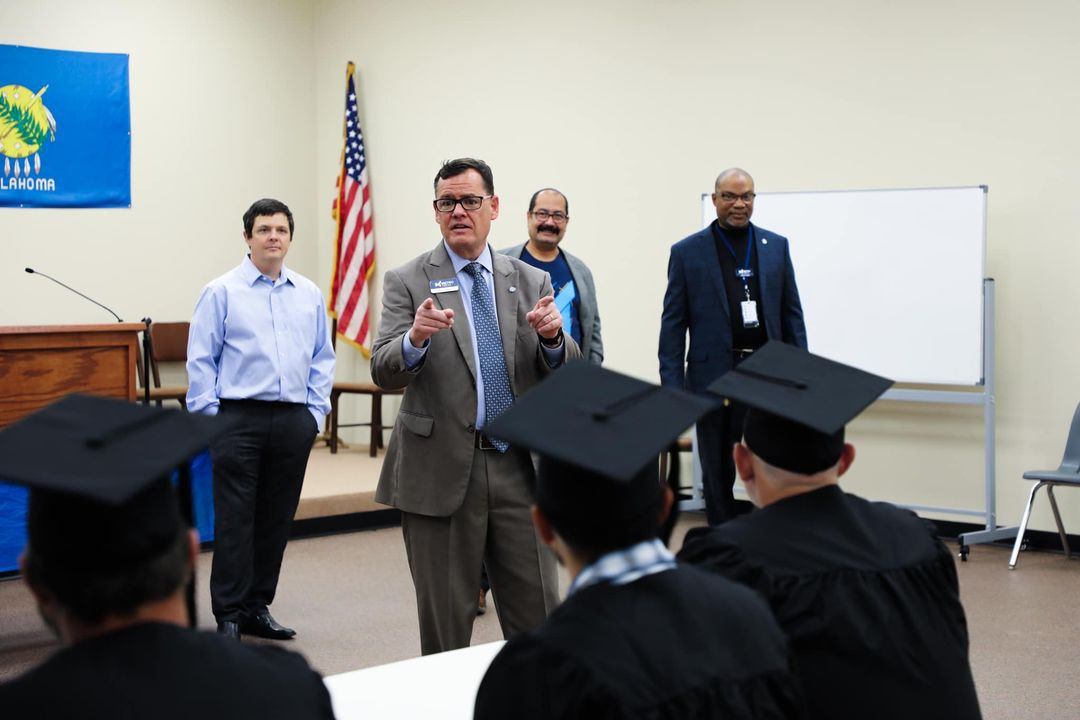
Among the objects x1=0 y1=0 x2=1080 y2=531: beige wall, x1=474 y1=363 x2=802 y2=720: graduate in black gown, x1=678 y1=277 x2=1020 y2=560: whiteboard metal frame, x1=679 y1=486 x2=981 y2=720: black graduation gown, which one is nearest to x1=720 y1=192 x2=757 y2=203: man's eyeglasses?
x1=678 y1=277 x2=1020 y2=560: whiteboard metal frame

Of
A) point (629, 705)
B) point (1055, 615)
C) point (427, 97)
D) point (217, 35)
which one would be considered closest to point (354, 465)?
point (427, 97)

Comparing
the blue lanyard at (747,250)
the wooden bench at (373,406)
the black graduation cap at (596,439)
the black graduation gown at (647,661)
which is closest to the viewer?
the black graduation gown at (647,661)

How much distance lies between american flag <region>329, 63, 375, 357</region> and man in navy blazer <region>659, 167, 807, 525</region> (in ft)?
14.0

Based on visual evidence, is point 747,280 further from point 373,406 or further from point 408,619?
point 373,406

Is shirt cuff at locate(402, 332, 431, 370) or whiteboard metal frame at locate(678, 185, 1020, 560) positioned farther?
whiteboard metal frame at locate(678, 185, 1020, 560)

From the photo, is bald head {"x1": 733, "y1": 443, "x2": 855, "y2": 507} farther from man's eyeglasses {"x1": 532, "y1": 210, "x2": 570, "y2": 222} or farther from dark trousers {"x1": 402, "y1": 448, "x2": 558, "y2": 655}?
man's eyeglasses {"x1": 532, "y1": 210, "x2": 570, "y2": 222}

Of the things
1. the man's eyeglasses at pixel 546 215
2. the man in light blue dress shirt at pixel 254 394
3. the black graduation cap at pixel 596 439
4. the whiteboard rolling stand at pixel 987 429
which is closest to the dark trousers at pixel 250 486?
the man in light blue dress shirt at pixel 254 394

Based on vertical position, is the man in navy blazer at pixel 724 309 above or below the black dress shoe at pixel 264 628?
above

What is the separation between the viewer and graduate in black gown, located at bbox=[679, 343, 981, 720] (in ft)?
6.37

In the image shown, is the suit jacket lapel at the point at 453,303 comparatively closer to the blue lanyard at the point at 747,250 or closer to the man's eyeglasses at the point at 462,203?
the man's eyeglasses at the point at 462,203

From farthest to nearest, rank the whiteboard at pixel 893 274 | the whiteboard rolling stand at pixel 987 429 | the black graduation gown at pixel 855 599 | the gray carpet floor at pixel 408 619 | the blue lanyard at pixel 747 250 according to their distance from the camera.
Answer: the whiteboard at pixel 893 274 → the whiteboard rolling stand at pixel 987 429 → the blue lanyard at pixel 747 250 → the gray carpet floor at pixel 408 619 → the black graduation gown at pixel 855 599

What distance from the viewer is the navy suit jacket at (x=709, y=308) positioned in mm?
5586

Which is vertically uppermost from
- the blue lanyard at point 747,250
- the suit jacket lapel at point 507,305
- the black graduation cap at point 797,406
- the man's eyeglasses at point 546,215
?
the man's eyeglasses at point 546,215

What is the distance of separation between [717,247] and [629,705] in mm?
4432
